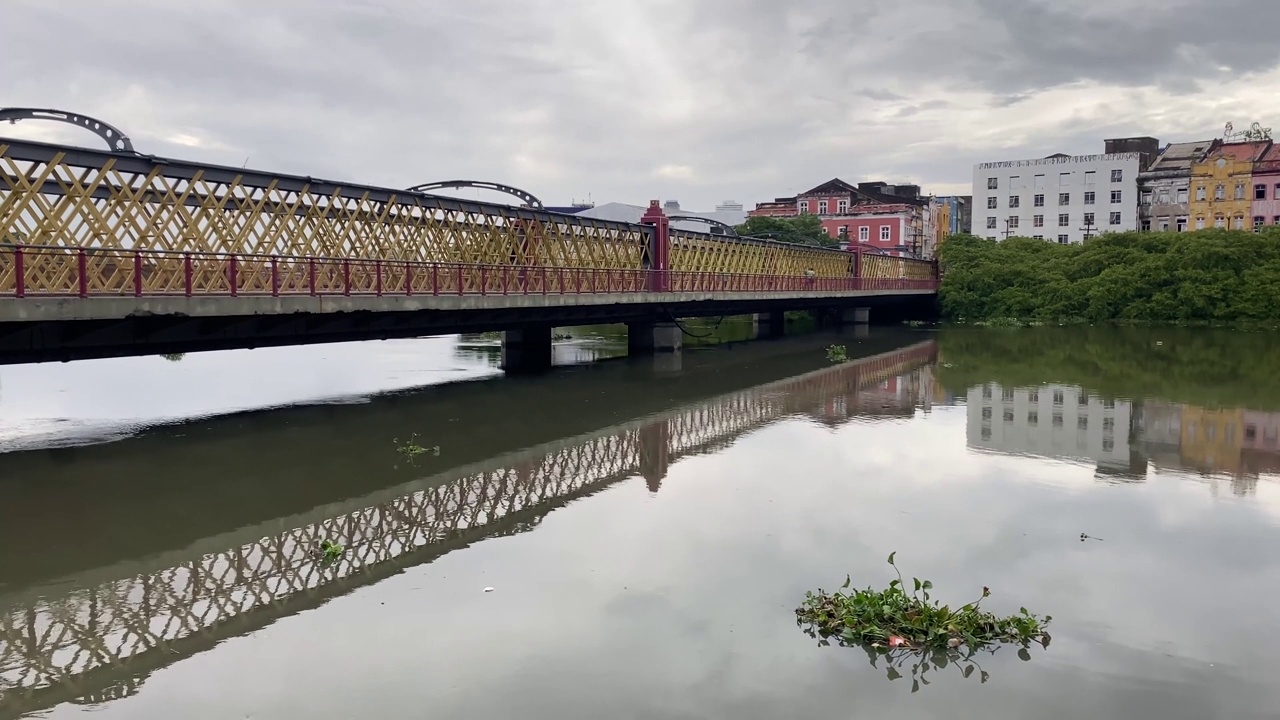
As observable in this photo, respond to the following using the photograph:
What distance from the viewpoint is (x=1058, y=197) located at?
78.2m

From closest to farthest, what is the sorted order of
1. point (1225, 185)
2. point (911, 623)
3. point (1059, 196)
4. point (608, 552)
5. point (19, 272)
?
point (911, 623)
point (608, 552)
point (19, 272)
point (1225, 185)
point (1059, 196)

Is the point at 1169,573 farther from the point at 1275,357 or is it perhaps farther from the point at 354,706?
the point at 1275,357

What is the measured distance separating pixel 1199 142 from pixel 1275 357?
5125cm

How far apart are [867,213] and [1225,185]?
88.2ft

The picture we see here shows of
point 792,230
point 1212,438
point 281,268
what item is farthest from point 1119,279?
point 281,268

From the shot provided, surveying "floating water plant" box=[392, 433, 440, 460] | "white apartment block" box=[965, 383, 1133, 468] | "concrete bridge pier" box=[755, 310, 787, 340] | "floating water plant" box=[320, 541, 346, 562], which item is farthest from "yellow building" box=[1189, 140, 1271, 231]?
"floating water plant" box=[320, 541, 346, 562]

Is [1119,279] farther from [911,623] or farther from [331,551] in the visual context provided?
[331,551]

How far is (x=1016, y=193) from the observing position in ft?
265

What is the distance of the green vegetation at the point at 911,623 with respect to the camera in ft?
23.2

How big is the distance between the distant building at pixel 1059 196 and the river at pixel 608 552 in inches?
2372

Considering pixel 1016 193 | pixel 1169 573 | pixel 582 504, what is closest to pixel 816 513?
pixel 582 504

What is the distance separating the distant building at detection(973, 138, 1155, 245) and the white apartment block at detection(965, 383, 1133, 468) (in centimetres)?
5888

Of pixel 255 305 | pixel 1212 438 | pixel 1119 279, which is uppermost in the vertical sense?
pixel 1119 279

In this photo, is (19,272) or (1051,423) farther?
(1051,423)
